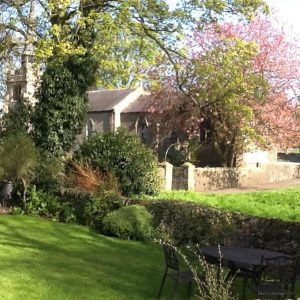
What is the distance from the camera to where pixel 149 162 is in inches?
726

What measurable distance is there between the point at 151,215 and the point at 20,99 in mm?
9648

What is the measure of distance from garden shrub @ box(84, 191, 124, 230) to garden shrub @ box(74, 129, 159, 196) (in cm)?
220

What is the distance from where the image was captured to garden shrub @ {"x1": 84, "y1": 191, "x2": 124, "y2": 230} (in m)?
14.9

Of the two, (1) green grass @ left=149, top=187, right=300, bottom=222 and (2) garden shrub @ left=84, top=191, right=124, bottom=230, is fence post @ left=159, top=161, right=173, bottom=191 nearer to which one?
(1) green grass @ left=149, top=187, right=300, bottom=222

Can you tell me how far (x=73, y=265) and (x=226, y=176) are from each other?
1989 cm

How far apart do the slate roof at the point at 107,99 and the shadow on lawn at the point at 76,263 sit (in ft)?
94.9

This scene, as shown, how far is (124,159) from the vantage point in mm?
17875

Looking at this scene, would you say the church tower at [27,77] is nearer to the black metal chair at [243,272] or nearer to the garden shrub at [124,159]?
the garden shrub at [124,159]

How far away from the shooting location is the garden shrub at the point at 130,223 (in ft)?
43.8

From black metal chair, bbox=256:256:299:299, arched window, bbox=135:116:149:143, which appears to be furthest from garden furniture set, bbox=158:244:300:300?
arched window, bbox=135:116:149:143

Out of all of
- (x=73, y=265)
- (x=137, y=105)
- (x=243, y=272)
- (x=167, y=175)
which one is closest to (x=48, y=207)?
(x=73, y=265)

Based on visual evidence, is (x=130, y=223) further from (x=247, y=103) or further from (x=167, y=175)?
(x=247, y=103)


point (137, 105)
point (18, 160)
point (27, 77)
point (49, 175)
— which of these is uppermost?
point (137, 105)

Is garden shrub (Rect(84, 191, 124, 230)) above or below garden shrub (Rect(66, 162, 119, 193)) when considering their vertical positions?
below
